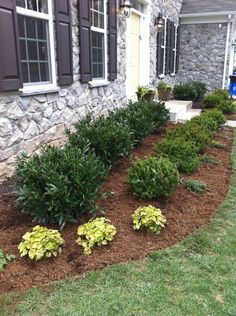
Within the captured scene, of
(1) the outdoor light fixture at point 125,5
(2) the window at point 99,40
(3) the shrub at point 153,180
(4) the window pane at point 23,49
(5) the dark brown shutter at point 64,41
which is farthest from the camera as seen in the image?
(1) the outdoor light fixture at point 125,5

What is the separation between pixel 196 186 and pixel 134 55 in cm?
521

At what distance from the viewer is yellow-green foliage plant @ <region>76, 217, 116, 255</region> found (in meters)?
2.41

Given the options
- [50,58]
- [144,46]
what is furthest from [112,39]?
[144,46]

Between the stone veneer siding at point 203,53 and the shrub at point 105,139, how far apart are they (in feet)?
30.1

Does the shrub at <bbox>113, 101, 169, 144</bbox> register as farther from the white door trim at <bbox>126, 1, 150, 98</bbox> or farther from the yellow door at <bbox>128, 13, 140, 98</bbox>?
the white door trim at <bbox>126, 1, 150, 98</bbox>

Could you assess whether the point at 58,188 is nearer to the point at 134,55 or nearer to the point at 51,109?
the point at 51,109

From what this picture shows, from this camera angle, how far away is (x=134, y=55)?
25.8 feet

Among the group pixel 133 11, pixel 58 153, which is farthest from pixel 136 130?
pixel 133 11

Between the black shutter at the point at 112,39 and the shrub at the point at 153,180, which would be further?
the black shutter at the point at 112,39

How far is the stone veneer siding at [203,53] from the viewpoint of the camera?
11781 mm

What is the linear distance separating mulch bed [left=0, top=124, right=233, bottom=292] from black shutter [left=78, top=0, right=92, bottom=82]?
180cm

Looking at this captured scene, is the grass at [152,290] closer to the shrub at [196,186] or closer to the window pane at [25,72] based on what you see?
the shrub at [196,186]

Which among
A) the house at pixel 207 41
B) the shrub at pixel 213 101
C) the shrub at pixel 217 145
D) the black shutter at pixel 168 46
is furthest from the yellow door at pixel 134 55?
the house at pixel 207 41

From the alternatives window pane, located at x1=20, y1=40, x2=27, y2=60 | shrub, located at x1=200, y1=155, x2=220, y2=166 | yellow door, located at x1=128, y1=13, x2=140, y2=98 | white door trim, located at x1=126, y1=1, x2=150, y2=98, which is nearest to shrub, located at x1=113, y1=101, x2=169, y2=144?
shrub, located at x1=200, y1=155, x2=220, y2=166
